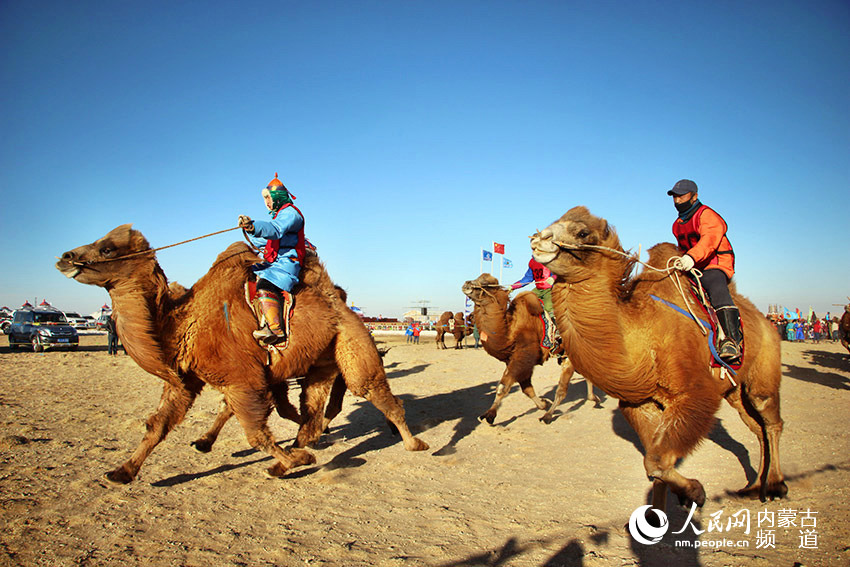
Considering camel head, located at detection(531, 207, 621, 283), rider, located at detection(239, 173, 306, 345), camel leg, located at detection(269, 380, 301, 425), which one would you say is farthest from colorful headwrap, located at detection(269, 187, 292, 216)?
camel head, located at detection(531, 207, 621, 283)

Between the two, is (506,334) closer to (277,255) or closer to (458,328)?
(277,255)

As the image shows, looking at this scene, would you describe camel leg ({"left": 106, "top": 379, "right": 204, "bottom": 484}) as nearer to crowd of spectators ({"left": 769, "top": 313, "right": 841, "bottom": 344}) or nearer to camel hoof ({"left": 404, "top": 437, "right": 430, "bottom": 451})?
camel hoof ({"left": 404, "top": 437, "right": 430, "bottom": 451})

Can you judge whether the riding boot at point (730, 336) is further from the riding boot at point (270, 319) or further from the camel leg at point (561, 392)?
the camel leg at point (561, 392)

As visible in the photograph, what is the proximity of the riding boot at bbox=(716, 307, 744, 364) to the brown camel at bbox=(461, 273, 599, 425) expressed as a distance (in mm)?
4768

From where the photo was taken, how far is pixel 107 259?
458cm

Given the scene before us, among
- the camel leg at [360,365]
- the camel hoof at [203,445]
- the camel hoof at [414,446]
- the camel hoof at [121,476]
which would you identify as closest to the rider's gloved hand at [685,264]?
the camel leg at [360,365]

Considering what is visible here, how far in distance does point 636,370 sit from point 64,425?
26.7 ft

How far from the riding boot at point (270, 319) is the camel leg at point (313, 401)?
1043 millimetres

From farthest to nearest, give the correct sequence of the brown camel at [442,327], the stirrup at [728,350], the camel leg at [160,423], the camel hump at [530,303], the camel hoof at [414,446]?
the brown camel at [442,327]
the camel hump at [530,303]
the camel hoof at [414,446]
the camel leg at [160,423]
the stirrup at [728,350]

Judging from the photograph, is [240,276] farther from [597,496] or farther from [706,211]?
[706,211]

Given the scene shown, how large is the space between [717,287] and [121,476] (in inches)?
239

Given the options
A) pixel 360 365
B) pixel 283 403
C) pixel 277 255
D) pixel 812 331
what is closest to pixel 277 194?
pixel 277 255

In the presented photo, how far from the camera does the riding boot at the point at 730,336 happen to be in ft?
13.4

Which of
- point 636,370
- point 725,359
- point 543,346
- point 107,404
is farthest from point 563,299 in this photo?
point 107,404
